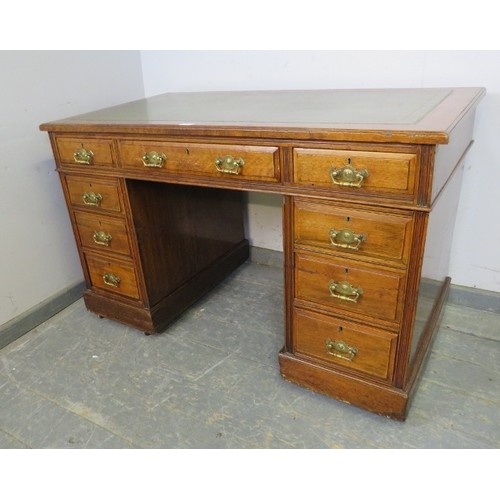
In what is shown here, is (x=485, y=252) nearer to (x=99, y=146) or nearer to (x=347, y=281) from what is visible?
(x=347, y=281)

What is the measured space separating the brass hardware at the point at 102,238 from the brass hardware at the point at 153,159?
411 millimetres

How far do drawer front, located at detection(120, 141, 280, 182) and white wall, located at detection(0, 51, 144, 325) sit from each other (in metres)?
0.53

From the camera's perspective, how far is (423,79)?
156cm

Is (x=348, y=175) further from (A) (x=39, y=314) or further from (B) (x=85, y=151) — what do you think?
(A) (x=39, y=314)

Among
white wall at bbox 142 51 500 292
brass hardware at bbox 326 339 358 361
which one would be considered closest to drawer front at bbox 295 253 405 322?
brass hardware at bbox 326 339 358 361

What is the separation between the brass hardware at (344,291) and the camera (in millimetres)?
1224

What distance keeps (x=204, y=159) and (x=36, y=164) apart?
0.88 metres

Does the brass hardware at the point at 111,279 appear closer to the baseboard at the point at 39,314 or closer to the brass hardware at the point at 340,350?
the baseboard at the point at 39,314

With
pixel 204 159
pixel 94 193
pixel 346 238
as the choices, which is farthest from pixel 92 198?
pixel 346 238

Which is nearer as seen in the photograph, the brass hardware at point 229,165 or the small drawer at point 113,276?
the brass hardware at point 229,165

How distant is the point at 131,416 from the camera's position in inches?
55.0

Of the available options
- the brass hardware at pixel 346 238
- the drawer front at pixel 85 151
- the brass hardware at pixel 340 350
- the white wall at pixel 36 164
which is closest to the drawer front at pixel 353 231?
the brass hardware at pixel 346 238

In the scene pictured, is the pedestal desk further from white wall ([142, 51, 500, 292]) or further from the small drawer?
white wall ([142, 51, 500, 292])
